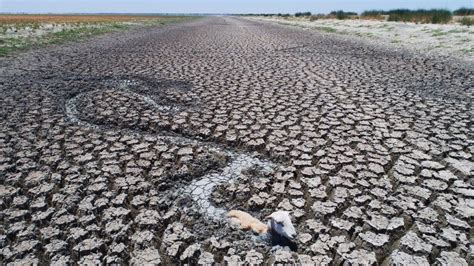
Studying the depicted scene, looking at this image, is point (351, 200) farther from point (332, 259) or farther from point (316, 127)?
point (316, 127)

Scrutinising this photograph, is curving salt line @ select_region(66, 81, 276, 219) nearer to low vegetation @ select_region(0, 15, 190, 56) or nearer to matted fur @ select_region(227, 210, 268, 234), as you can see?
matted fur @ select_region(227, 210, 268, 234)

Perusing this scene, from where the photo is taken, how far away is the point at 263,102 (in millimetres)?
4727

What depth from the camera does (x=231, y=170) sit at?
9.60ft

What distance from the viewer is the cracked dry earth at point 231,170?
201cm

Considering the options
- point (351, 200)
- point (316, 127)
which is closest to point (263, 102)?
point (316, 127)

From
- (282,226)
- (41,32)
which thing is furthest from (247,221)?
(41,32)

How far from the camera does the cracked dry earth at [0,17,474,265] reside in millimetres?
2010

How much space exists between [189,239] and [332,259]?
85cm

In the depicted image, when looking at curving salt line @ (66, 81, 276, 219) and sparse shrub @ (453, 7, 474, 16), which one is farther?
sparse shrub @ (453, 7, 474, 16)

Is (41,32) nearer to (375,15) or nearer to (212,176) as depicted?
(212,176)

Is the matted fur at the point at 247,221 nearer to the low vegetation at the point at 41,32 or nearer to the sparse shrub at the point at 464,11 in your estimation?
the low vegetation at the point at 41,32

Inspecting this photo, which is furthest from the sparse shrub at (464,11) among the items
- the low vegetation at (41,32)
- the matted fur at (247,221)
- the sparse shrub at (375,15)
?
the matted fur at (247,221)

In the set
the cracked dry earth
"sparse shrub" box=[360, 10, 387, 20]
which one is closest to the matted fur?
the cracked dry earth

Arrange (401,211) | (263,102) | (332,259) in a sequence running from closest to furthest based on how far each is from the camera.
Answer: (332,259)
(401,211)
(263,102)
